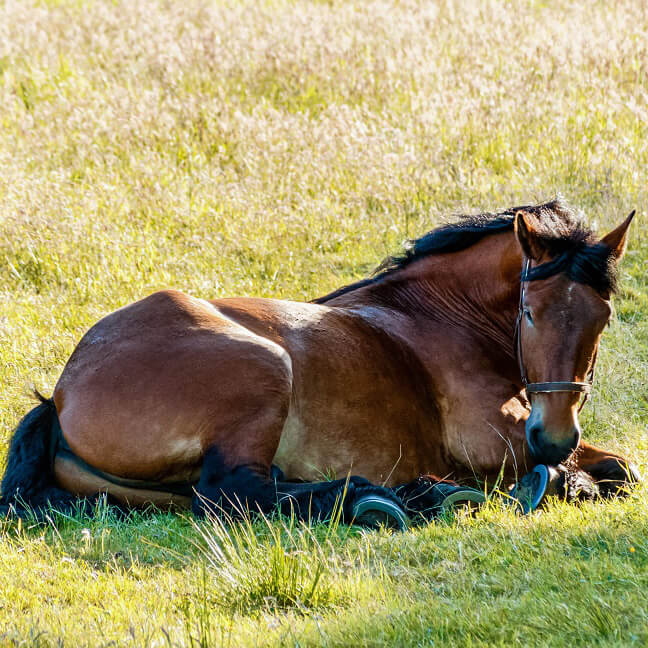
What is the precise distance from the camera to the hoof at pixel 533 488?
4.25 meters

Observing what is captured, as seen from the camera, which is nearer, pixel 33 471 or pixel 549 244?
pixel 33 471

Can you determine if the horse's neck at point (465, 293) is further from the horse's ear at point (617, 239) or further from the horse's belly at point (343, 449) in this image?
the horse's belly at point (343, 449)

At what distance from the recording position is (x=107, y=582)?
11.4 feet

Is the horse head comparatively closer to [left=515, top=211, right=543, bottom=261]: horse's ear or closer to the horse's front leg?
[left=515, top=211, right=543, bottom=261]: horse's ear

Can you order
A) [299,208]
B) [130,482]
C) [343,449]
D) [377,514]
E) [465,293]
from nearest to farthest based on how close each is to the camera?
[377,514] → [130,482] → [343,449] → [465,293] → [299,208]

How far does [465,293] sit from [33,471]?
2.79 m

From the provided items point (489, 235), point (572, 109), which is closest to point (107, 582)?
point (489, 235)

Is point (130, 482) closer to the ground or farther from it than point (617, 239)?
closer to the ground

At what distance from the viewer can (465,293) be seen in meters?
5.52

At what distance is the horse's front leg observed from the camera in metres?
4.59

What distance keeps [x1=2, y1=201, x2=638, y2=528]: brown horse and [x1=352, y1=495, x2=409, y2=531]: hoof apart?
0.36 feet

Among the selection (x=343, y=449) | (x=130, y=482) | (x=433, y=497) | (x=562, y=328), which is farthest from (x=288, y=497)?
(x=562, y=328)

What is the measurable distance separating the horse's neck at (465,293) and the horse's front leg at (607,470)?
76 centimetres

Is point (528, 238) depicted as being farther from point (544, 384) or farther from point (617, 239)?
point (544, 384)
